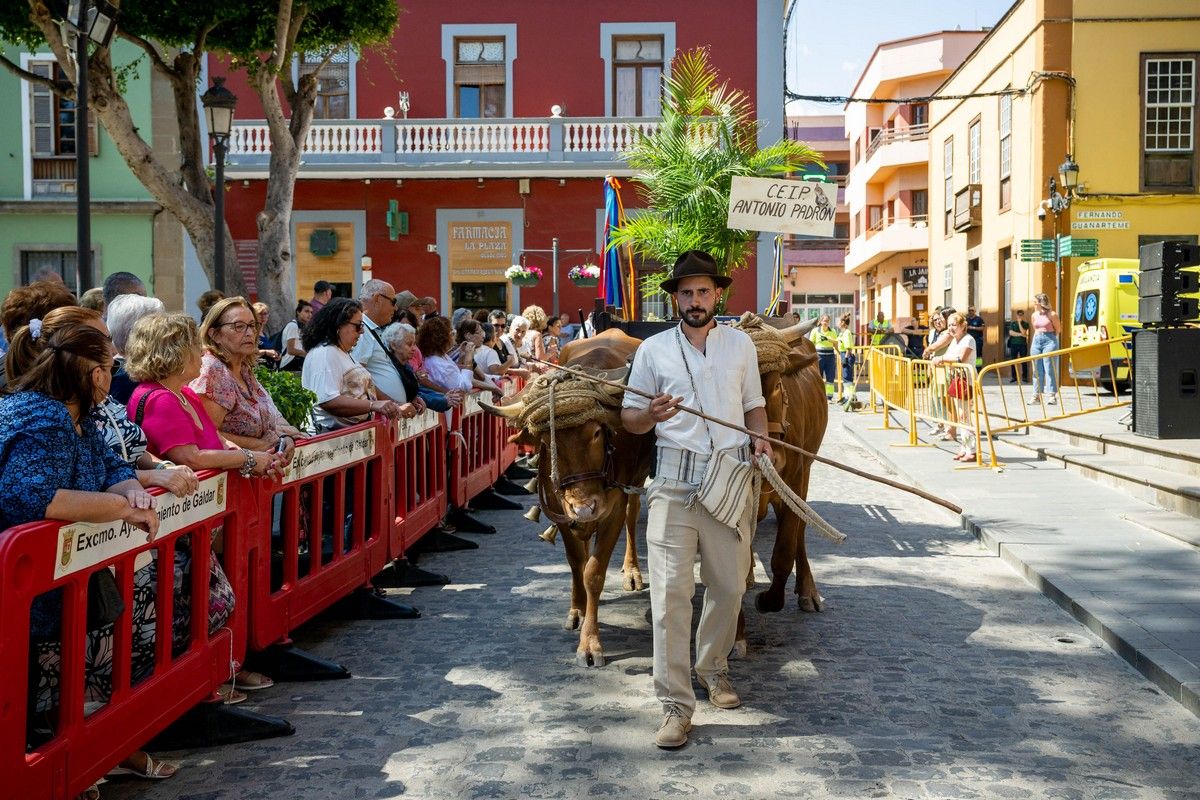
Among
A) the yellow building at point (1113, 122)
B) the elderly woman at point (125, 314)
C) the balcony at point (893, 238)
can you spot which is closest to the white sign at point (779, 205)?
the elderly woman at point (125, 314)

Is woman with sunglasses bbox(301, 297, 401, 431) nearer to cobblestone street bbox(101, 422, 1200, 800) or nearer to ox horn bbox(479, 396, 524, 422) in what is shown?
cobblestone street bbox(101, 422, 1200, 800)

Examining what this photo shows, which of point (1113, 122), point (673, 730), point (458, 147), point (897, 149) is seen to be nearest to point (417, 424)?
point (673, 730)

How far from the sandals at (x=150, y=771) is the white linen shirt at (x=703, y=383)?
2.35m

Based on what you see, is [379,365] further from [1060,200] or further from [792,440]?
[1060,200]

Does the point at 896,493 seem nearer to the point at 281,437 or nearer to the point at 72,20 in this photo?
→ the point at 281,437

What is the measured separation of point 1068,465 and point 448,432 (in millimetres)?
7855

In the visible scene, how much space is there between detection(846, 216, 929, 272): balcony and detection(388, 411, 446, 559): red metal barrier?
36986 millimetres

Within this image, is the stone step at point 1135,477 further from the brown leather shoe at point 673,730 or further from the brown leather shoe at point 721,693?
the brown leather shoe at point 673,730

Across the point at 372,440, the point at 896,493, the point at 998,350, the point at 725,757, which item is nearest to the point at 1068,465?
the point at 896,493

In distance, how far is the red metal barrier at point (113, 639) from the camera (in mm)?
3395

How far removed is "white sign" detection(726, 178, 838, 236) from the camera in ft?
32.0

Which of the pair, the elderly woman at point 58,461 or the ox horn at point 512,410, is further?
the ox horn at point 512,410

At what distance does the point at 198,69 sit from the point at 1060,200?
18399 mm

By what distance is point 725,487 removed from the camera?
4.92 m
